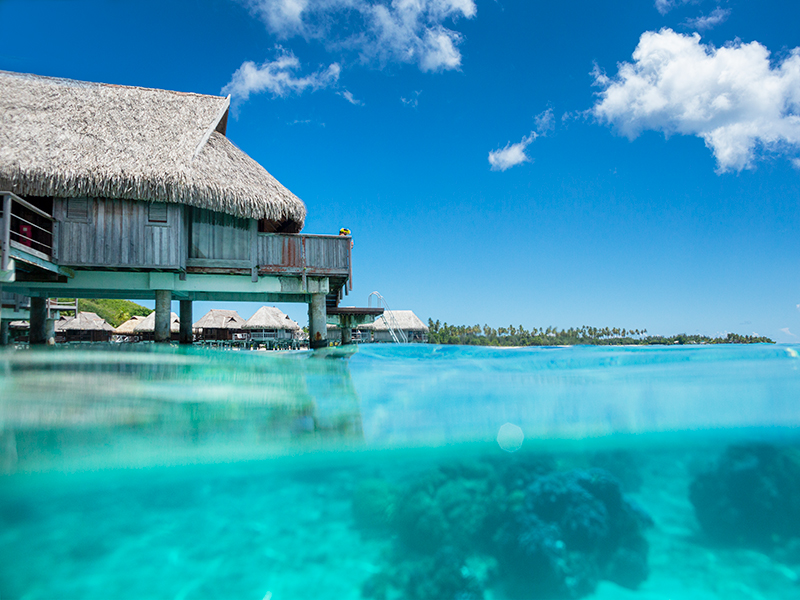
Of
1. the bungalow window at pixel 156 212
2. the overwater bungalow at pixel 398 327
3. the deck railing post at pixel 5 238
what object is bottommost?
the overwater bungalow at pixel 398 327

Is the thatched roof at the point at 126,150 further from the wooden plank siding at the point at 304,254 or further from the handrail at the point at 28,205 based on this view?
the wooden plank siding at the point at 304,254

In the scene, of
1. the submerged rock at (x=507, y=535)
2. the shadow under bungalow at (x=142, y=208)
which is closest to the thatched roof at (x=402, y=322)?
the shadow under bungalow at (x=142, y=208)

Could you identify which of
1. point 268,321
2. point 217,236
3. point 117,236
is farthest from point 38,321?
point 268,321

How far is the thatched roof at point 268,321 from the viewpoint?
3466 centimetres

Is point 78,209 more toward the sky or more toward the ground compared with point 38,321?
more toward the sky

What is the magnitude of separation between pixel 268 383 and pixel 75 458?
11.9 feet

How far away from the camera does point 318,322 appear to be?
15.5m

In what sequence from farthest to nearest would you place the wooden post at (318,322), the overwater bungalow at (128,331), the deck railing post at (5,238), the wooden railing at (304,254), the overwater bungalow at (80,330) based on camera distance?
1. the overwater bungalow at (128,331)
2. the overwater bungalow at (80,330)
3. the wooden post at (318,322)
4. the wooden railing at (304,254)
5. the deck railing post at (5,238)

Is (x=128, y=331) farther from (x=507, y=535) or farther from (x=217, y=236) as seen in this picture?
(x=507, y=535)

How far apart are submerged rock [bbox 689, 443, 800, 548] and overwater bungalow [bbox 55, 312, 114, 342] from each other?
35106 mm

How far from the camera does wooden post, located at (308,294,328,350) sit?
1543 centimetres

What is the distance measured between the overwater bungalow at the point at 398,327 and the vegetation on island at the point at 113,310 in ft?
122

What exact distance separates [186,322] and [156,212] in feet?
18.6

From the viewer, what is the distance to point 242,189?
1355cm
